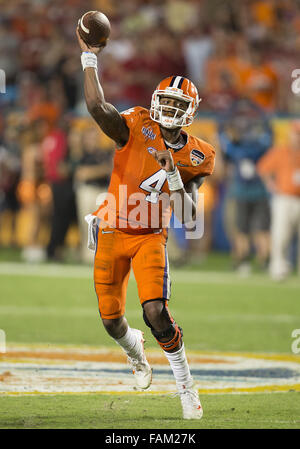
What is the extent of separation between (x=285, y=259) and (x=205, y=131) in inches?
125

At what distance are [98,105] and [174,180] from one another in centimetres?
58

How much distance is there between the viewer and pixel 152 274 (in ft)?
16.2

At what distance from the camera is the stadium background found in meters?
9.91

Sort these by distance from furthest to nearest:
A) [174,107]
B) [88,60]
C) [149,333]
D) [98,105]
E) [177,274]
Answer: [177,274] → [149,333] → [174,107] → [88,60] → [98,105]

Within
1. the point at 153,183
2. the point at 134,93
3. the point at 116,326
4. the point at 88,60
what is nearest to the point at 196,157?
the point at 153,183

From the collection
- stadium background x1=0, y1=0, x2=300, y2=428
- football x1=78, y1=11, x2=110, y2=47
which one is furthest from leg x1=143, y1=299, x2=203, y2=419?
stadium background x1=0, y1=0, x2=300, y2=428

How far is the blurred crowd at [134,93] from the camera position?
12.8 metres

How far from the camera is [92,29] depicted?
4.96m

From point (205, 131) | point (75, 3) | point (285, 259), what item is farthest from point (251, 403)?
point (75, 3)

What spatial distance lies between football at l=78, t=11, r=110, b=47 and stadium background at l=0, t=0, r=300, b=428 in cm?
375

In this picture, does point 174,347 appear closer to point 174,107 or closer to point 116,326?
point 116,326

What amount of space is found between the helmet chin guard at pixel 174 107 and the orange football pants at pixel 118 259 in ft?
2.12

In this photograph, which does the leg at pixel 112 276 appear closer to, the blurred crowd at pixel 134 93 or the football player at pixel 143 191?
the football player at pixel 143 191

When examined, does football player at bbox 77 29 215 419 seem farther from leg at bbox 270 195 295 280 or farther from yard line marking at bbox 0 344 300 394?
leg at bbox 270 195 295 280
